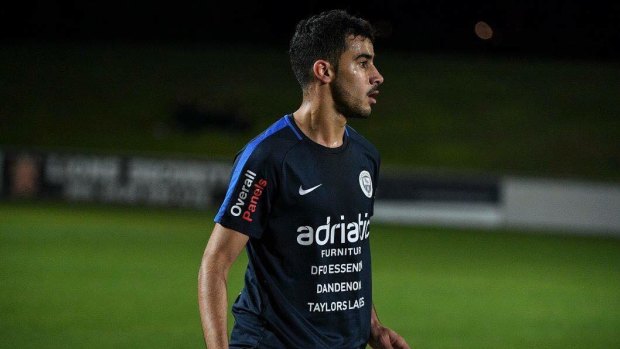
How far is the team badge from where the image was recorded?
3.78m

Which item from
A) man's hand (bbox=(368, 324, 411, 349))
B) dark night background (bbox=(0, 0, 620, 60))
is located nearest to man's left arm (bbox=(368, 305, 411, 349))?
man's hand (bbox=(368, 324, 411, 349))

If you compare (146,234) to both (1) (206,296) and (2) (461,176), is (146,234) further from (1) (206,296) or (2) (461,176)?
(1) (206,296)

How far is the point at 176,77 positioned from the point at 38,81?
396 centimetres

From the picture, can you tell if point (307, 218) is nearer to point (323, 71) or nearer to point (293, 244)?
point (293, 244)

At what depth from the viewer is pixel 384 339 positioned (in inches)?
153

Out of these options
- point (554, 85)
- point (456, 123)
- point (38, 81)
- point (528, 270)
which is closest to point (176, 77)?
point (38, 81)

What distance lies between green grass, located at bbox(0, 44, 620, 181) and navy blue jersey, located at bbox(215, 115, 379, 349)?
2084 cm

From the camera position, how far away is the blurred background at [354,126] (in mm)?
11016

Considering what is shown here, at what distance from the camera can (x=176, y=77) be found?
101 ft

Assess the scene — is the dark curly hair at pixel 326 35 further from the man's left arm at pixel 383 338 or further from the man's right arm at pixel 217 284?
the man's left arm at pixel 383 338

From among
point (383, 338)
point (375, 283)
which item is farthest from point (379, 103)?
point (383, 338)

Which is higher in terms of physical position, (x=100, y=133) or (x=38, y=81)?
(x=38, y=81)

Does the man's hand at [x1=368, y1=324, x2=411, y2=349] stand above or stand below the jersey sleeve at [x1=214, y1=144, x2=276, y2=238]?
below

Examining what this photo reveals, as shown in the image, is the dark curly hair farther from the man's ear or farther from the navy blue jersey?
the navy blue jersey
